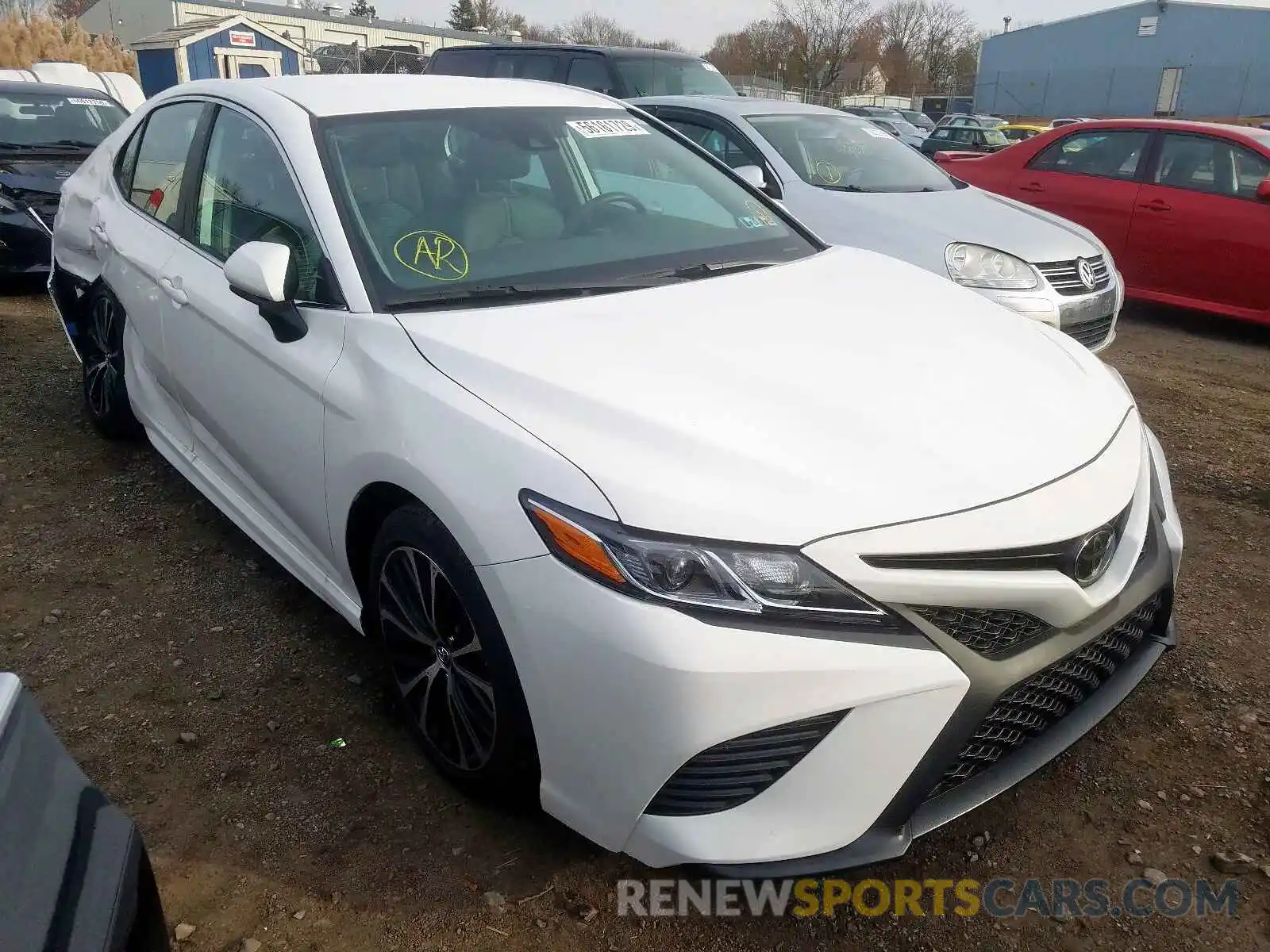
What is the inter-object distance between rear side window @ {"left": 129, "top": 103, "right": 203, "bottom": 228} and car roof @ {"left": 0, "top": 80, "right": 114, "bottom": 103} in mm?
5540

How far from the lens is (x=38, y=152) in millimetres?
7676

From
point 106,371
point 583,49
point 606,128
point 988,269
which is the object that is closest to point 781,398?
point 606,128

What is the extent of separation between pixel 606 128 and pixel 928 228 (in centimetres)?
280

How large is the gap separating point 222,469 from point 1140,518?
2.71 meters

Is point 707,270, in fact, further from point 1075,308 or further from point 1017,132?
point 1017,132

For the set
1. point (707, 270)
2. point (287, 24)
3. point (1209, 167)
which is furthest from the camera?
point (287, 24)

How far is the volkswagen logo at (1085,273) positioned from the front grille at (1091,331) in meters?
0.21

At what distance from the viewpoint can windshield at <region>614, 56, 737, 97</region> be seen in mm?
9414

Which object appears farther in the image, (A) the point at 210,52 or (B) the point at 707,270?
(A) the point at 210,52

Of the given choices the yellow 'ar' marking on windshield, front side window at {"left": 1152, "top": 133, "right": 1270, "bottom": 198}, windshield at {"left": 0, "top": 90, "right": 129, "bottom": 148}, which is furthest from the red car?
windshield at {"left": 0, "top": 90, "right": 129, "bottom": 148}

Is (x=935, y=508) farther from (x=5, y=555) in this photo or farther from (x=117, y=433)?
(x=117, y=433)

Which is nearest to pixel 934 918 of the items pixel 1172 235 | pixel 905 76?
pixel 1172 235

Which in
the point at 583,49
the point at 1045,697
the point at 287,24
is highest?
the point at 287,24

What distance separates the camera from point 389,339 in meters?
2.32
